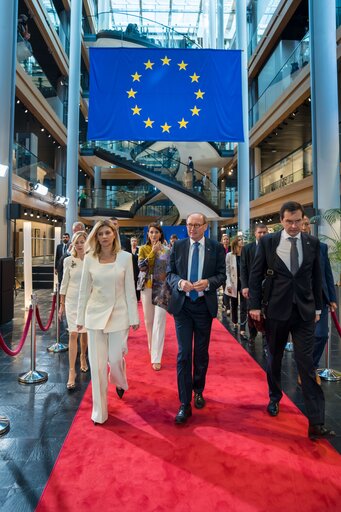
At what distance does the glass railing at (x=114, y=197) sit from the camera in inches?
865

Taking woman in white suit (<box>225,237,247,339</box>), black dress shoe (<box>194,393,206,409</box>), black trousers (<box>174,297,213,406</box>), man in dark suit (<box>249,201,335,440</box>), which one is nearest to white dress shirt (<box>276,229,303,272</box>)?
man in dark suit (<box>249,201,335,440</box>)

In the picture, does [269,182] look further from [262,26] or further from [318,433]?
[318,433]

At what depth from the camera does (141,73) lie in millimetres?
8695

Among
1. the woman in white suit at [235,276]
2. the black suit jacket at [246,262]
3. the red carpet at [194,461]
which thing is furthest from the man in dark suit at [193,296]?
the woman in white suit at [235,276]

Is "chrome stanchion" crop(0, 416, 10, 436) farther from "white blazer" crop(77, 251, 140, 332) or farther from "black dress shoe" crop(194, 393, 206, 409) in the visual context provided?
"black dress shoe" crop(194, 393, 206, 409)

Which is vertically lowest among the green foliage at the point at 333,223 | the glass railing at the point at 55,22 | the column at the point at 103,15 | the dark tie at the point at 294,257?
the dark tie at the point at 294,257

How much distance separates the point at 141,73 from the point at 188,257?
22.7 feet

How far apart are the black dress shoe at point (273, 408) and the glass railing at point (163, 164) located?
13.6 meters

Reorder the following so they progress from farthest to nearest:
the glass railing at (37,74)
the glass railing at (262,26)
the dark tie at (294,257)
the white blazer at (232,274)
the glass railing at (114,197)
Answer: the glass railing at (114,197) < the glass railing at (262,26) < the glass railing at (37,74) < the white blazer at (232,274) < the dark tie at (294,257)

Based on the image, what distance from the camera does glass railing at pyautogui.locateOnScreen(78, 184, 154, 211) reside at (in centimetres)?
2197

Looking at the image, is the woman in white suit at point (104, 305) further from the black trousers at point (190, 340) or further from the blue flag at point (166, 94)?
the blue flag at point (166, 94)

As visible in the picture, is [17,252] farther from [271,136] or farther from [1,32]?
[271,136]

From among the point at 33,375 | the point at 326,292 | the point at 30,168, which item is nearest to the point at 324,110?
the point at 326,292

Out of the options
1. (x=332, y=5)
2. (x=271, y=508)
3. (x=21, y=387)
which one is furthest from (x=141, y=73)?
(x=271, y=508)
